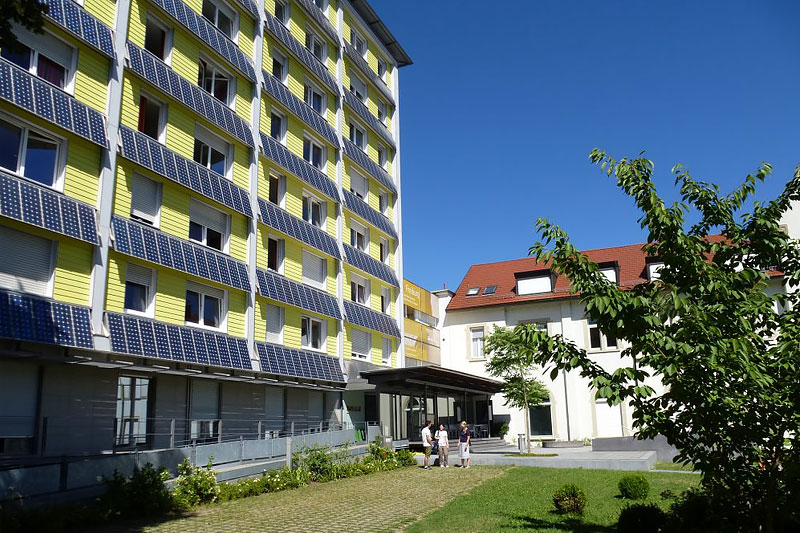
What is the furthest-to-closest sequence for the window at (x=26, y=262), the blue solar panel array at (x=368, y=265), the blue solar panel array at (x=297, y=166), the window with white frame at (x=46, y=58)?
1. the blue solar panel array at (x=368, y=265)
2. the blue solar panel array at (x=297, y=166)
3. the window with white frame at (x=46, y=58)
4. the window at (x=26, y=262)

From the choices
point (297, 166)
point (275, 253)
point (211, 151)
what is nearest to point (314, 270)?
point (275, 253)

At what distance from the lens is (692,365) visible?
8.46 meters

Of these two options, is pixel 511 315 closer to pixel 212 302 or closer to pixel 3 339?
pixel 212 302

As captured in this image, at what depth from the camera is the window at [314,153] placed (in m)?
30.2

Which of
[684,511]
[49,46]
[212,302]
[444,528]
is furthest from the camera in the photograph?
[212,302]

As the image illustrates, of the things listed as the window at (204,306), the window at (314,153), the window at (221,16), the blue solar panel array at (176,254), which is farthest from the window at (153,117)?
the window at (314,153)

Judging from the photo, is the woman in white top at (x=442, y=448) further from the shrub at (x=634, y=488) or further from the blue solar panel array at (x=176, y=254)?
the shrub at (x=634, y=488)

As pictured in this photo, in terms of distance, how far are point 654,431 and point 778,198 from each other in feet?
12.4

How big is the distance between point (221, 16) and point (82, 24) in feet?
26.2

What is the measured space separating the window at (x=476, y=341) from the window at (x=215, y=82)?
84.0 ft

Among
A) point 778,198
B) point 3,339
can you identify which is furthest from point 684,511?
point 3,339

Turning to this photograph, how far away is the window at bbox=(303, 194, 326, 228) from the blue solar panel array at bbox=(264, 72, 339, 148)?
2.92 metres

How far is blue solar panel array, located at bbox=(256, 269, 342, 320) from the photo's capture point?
2505 cm

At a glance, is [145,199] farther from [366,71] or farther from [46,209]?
[366,71]
